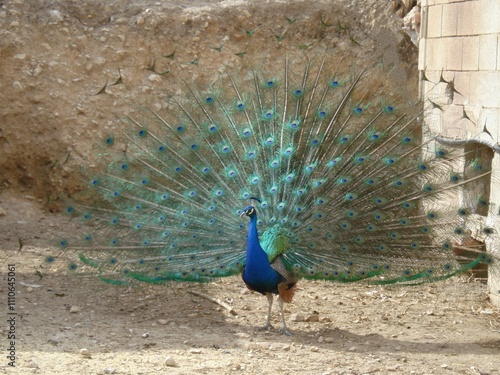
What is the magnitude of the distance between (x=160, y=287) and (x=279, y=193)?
58.2 inches

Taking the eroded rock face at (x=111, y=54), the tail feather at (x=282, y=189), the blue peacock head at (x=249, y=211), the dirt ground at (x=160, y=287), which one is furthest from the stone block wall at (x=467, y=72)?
the blue peacock head at (x=249, y=211)

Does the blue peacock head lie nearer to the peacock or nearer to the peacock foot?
the peacock

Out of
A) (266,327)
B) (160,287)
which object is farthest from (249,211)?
(160,287)

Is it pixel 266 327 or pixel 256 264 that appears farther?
pixel 266 327

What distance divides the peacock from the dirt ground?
1.41 ft

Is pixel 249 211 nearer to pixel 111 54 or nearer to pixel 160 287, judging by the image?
pixel 160 287

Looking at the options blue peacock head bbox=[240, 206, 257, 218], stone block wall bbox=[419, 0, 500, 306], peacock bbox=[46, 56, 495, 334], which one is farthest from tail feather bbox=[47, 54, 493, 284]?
stone block wall bbox=[419, 0, 500, 306]

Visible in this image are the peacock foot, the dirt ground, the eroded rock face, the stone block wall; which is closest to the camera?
the dirt ground

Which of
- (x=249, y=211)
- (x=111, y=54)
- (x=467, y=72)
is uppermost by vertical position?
(x=111, y=54)

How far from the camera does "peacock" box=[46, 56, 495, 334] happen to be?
5.57 meters

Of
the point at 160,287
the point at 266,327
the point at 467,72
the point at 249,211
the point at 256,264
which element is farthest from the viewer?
the point at 467,72

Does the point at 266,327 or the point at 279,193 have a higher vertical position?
the point at 279,193

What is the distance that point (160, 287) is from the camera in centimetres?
663

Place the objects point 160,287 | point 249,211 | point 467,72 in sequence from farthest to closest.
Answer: point 467,72 < point 160,287 < point 249,211
